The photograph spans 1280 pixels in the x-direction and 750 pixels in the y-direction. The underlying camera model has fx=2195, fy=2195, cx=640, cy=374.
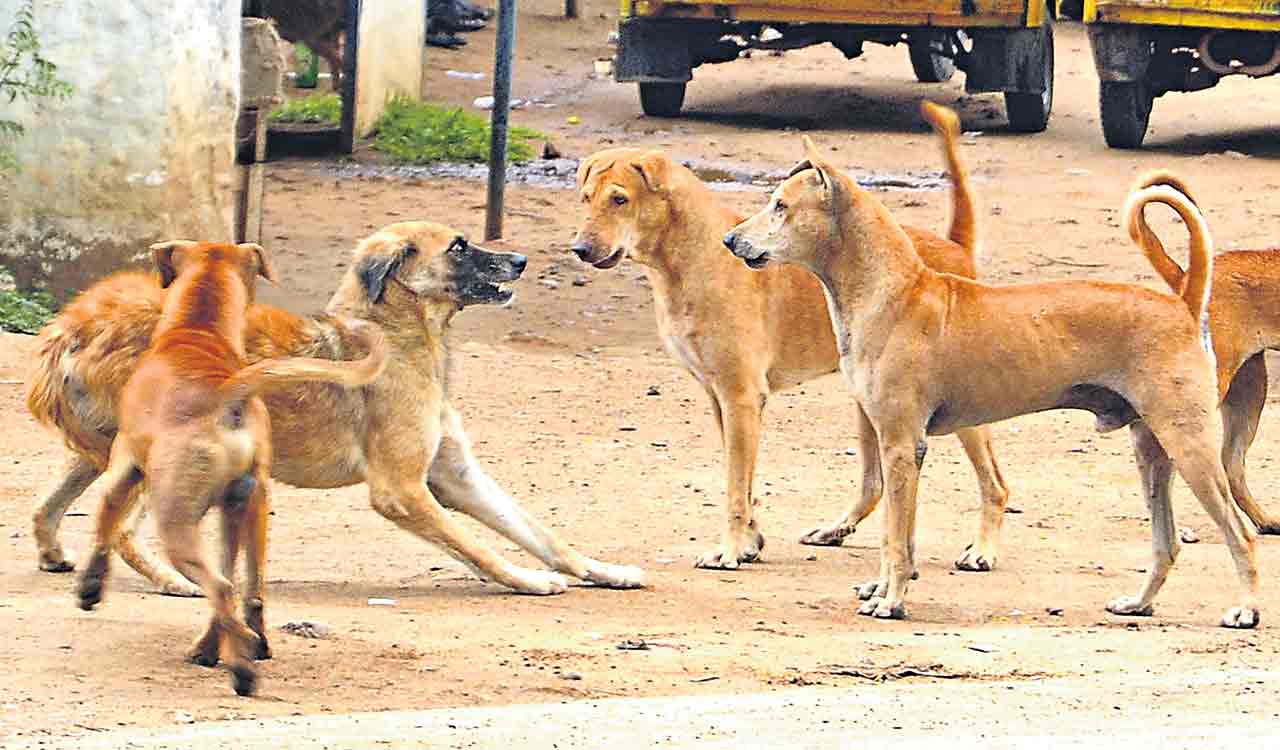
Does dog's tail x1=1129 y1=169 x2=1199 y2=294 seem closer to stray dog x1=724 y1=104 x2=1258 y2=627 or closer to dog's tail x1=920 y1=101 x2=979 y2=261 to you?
stray dog x1=724 y1=104 x2=1258 y2=627

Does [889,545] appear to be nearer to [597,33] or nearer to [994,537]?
[994,537]

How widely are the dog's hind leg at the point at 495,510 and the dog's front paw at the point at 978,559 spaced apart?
1.20m

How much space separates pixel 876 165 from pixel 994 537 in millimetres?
8324

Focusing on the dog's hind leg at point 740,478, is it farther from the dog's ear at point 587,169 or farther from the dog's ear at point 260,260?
the dog's ear at point 260,260

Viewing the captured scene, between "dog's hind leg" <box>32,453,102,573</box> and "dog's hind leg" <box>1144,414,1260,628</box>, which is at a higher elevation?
"dog's hind leg" <box>1144,414,1260,628</box>

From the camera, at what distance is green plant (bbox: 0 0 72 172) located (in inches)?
419

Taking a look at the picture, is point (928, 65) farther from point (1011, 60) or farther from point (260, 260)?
point (260, 260)

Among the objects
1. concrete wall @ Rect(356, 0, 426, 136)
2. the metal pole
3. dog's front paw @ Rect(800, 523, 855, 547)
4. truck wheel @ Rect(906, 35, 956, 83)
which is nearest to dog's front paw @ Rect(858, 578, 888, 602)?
dog's front paw @ Rect(800, 523, 855, 547)

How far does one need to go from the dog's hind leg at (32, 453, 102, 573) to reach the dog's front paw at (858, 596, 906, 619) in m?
2.41

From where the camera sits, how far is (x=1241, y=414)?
8234 mm

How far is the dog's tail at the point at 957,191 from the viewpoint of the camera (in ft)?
24.8

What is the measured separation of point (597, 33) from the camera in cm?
2312

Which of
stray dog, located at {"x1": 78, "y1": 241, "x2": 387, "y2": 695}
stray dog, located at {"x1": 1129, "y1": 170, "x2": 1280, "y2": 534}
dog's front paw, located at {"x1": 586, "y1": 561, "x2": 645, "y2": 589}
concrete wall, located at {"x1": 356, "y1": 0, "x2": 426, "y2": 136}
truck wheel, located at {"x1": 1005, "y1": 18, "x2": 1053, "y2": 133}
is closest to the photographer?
stray dog, located at {"x1": 78, "y1": 241, "x2": 387, "y2": 695}

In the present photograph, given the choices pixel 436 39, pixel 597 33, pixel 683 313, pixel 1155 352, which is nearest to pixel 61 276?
pixel 683 313
